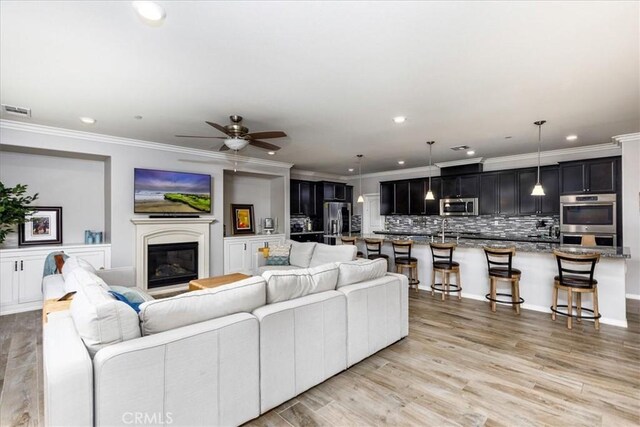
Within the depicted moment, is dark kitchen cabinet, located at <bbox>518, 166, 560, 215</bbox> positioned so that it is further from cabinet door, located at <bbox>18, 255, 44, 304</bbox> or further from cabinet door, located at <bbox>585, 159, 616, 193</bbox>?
cabinet door, located at <bbox>18, 255, 44, 304</bbox>

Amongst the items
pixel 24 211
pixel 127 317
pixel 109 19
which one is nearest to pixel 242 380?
pixel 127 317

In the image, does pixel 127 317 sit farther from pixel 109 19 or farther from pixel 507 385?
pixel 507 385

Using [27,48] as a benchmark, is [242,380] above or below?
below

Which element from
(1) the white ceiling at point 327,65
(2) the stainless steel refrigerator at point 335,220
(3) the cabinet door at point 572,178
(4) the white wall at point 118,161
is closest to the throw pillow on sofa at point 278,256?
(4) the white wall at point 118,161

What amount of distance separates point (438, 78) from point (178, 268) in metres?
5.26

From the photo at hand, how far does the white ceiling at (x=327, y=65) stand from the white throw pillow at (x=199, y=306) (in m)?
1.79

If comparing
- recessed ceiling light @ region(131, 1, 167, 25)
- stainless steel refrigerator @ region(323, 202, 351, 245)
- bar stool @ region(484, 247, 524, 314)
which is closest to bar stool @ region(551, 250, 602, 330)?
A: bar stool @ region(484, 247, 524, 314)

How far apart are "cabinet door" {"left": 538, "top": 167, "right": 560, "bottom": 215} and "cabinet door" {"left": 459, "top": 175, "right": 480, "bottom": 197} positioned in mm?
1200

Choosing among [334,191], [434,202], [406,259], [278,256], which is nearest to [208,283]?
[278,256]

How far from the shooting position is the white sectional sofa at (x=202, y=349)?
1.46 meters

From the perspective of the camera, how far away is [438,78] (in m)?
2.83

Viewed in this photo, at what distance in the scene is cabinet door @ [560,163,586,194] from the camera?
540 centimetres

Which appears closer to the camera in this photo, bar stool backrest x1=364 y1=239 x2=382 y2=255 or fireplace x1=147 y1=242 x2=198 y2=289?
fireplace x1=147 y1=242 x2=198 y2=289

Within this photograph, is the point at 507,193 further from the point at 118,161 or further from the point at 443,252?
the point at 118,161
